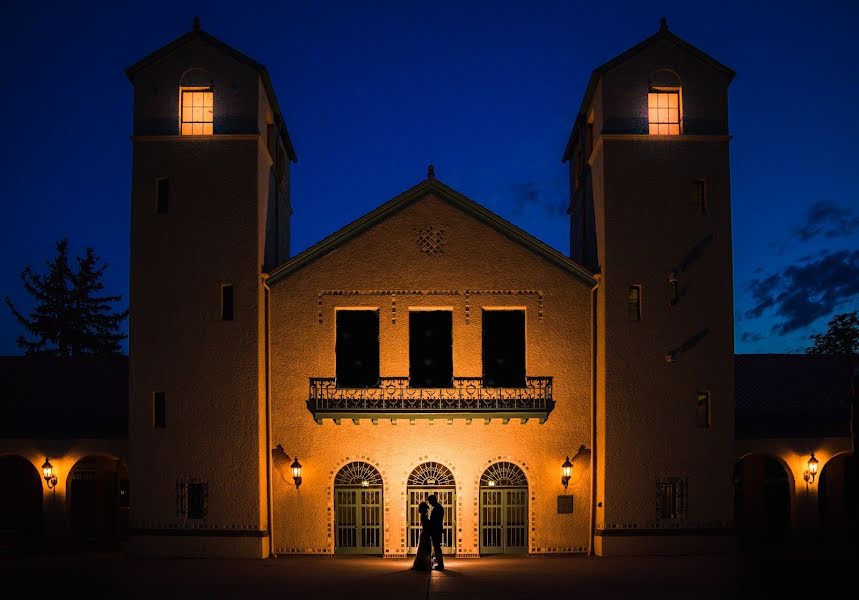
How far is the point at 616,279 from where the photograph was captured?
26.5 m

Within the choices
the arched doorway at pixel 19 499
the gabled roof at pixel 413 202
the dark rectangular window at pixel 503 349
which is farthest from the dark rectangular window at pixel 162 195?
the arched doorway at pixel 19 499

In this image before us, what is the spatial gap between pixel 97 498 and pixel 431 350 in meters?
11.9

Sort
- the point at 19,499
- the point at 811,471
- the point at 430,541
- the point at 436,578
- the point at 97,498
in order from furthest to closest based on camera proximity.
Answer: the point at 19,499, the point at 97,498, the point at 811,471, the point at 430,541, the point at 436,578

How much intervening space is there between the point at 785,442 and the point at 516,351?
7.88 metres

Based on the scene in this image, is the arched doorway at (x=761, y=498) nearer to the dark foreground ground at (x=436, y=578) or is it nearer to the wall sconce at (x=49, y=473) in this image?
the dark foreground ground at (x=436, y=578)

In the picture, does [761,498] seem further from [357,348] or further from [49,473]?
[49,473]

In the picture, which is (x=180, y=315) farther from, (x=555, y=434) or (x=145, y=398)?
(x=555, y=434)

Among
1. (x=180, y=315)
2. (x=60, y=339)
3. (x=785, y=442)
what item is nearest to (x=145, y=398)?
(x=180, y=315)

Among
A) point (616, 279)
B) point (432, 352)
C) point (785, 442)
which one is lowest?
point (785, 442)

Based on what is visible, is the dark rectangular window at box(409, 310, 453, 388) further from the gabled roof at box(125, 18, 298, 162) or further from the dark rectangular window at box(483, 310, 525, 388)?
the gabled roof at box(125, 18, 298, 162)

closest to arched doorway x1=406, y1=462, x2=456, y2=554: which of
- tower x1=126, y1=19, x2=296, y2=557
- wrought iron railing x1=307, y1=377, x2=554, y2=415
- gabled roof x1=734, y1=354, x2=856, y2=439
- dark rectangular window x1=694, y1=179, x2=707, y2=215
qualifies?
wrought iron railing x1=307, y1=377, x2=554, y2=415

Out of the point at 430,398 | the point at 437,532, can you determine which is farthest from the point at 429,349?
the point at 437,532

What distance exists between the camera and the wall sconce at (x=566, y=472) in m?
26.4

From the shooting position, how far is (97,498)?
31.0 metres
